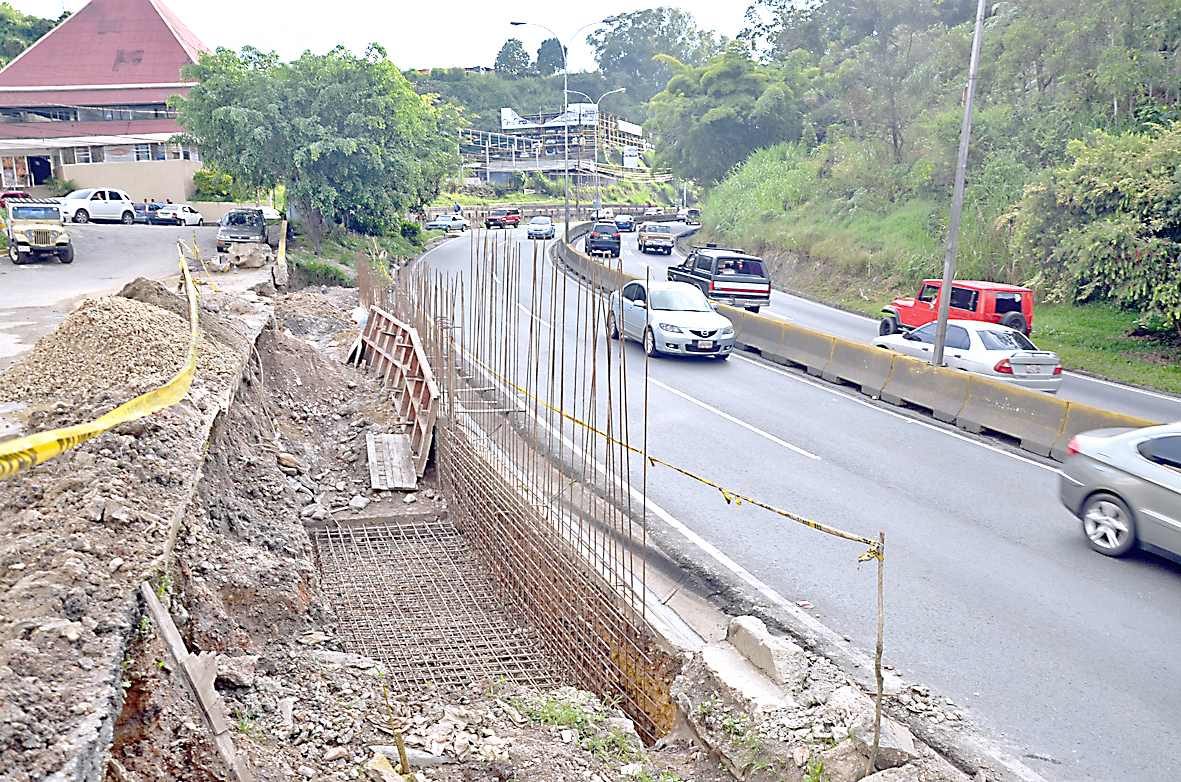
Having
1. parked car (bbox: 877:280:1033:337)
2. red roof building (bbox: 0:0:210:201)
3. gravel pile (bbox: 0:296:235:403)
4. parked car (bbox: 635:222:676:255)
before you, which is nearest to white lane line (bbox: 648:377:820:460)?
parked car (bbox: 877:280:1033:337)

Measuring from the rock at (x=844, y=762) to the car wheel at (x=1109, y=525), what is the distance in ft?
18.2

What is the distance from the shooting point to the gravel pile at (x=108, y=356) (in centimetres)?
848

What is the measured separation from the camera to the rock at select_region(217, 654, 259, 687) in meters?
5.22

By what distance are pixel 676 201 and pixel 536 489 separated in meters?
104

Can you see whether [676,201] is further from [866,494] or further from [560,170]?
[866,494]

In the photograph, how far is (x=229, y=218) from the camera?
107 ft

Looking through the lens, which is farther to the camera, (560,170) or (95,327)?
(560,170)

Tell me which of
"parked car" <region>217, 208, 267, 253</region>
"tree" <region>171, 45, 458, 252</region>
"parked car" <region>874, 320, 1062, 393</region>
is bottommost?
"parked car" <region>874, 320, 1062, 393</region>

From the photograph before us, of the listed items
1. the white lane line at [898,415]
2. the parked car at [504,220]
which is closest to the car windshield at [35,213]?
the white lane line at [898,415]

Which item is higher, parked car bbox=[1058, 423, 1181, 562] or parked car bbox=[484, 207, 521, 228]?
parked car bbox=[484, 207, 521, 228]

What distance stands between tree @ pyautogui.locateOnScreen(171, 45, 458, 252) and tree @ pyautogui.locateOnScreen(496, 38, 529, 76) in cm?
9163

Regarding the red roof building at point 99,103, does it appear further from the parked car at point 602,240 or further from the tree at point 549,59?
the tree at point 549,59

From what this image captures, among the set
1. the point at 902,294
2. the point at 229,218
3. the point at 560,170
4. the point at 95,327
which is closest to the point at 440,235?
the point at 229,218

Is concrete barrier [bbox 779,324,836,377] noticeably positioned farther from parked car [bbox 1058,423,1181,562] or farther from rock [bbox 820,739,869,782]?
rock [bbox 820,739,869,782]
